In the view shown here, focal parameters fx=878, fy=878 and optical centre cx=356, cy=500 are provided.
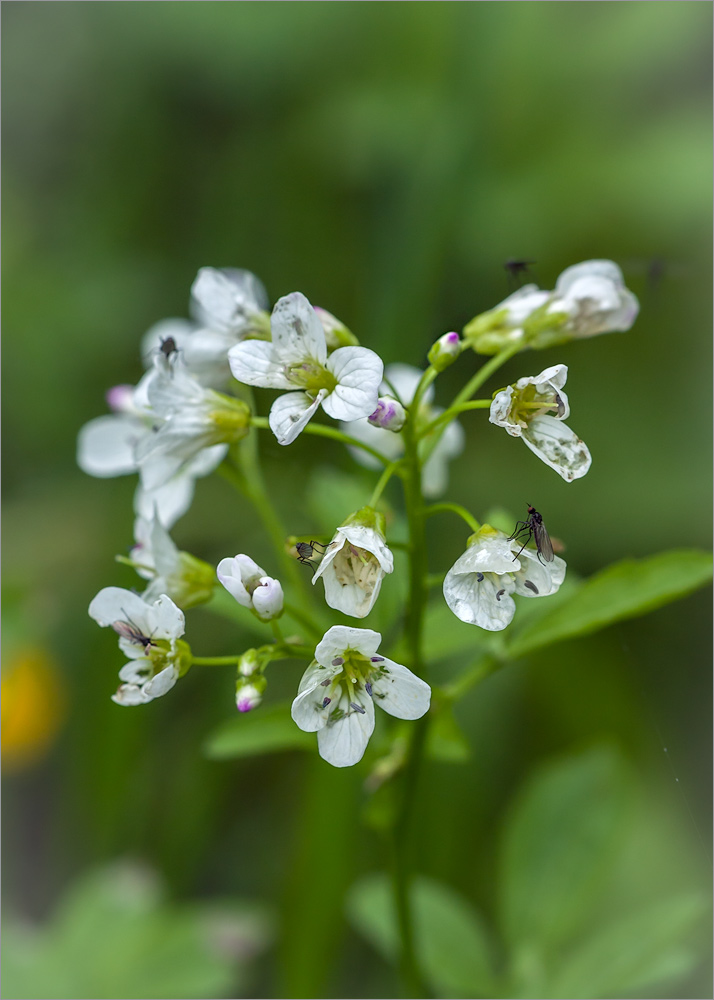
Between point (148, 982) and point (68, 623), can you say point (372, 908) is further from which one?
point (68, 623)

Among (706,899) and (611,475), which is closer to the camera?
(706,899)

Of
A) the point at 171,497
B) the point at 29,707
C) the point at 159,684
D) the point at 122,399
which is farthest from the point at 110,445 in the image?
the point at 29,707

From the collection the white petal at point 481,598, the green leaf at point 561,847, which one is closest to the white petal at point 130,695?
the white petal at point 481,598

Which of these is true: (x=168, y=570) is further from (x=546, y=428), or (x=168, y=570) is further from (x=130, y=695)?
(x=546, y=428)

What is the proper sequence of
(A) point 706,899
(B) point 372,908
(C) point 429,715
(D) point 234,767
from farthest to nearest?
1. (D) point 234,767
2. (B) point 372,908
3. (A) point 706,899
4. (C) point 429,715

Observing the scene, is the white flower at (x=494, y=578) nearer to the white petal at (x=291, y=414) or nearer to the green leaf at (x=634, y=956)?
the white petal at (x=291, y=414)

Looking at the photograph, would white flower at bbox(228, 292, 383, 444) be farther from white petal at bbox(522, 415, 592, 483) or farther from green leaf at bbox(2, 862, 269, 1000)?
green leaf at bbox(2, 862, 269, 1000)

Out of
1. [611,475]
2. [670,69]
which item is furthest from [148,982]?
[670,69]
